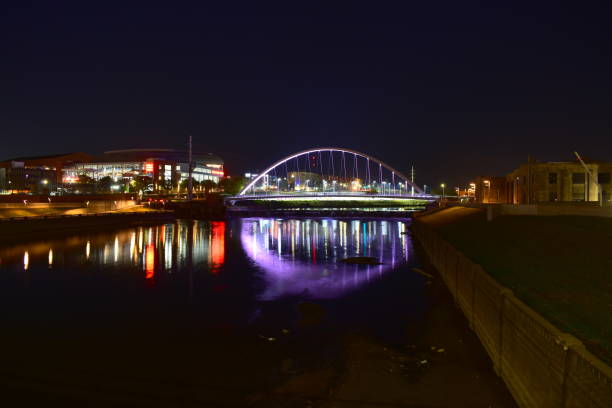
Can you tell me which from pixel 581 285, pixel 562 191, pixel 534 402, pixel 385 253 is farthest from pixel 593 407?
pixel 562 191

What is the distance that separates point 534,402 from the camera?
22.4ft

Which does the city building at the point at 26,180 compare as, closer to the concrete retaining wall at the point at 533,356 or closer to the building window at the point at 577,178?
the building window at the point at 577,178

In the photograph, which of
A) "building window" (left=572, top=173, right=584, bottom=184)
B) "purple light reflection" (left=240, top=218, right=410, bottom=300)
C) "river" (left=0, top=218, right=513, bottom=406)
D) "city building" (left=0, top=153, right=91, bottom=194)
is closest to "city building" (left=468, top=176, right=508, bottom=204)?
"building window" (left=572, top=173, right=584, bottom=184)

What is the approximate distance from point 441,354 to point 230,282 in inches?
517

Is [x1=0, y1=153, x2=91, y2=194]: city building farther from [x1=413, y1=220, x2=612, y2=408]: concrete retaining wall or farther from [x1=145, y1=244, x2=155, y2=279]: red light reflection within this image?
[x1=413, y1=220, x2=612, y2=408]: concrete retaining wall

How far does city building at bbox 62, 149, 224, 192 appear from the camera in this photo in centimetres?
13050

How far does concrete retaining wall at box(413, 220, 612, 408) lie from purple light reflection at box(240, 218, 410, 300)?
355 inches

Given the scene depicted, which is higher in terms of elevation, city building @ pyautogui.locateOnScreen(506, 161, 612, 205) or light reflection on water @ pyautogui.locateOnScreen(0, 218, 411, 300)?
city building @ pyautogui.locateOnScreen(506, 161, 612, 205)

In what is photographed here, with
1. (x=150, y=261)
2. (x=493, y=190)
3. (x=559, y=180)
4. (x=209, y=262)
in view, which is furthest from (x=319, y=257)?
(x=493, y=190)

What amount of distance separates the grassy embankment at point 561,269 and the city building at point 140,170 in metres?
113

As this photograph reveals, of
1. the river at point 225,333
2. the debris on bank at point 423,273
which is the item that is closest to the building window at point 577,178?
the river at point 225,333

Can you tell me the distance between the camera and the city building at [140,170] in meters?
130

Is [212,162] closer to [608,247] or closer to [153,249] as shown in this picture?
[153,249]

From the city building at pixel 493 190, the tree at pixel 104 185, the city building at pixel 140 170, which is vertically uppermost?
the city building at pixel 140 170
